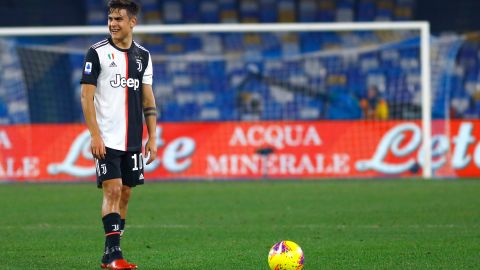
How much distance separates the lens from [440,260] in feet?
28.7

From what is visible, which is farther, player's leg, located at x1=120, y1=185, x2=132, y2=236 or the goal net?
the goal net

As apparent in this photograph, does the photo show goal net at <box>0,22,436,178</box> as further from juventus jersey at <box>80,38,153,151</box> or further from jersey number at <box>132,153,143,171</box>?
juventus jersey at <box>80,38,153,151</box>

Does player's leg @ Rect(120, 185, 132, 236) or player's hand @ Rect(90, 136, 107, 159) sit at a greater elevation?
player's hand @ Rect(90, 136, 107, 159)

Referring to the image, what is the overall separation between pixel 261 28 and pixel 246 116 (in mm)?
2207

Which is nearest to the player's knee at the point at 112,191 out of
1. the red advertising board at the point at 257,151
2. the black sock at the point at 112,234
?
the black sock at the point at 112,234

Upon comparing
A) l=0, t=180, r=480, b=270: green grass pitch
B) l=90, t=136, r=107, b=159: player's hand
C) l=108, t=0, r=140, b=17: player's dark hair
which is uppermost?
l=108, t=0, r=140, b=17: player's dark hair

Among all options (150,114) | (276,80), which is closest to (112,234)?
(150,114)

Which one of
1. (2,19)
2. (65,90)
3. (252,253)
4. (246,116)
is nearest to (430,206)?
(252,253)

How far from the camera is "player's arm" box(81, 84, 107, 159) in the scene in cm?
790

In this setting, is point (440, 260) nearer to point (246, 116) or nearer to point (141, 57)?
point (141, 57)

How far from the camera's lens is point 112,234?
7.91m

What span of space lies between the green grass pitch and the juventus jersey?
1115mm

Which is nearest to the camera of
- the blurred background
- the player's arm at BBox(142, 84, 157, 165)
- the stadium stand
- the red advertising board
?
the player's arm at BBox(142, 84, 157, 165)

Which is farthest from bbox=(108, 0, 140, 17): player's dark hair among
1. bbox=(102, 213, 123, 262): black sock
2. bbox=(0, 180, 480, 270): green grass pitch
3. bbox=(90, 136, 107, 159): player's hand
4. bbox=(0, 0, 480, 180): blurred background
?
bbox=(0, 0, 480, 180): blurred background
